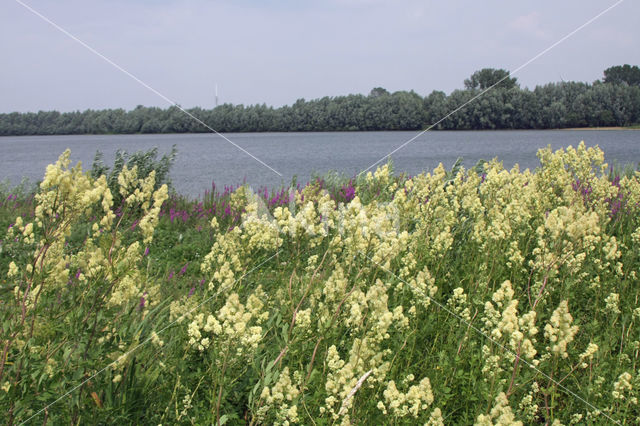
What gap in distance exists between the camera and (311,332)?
2.90m

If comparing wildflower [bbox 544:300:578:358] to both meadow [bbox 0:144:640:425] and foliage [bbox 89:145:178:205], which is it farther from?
foliage [bbox 89:145:178:205]

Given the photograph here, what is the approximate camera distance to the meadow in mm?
2174

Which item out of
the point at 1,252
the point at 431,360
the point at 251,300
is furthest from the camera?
the point at 1,252

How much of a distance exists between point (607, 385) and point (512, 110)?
14.2m

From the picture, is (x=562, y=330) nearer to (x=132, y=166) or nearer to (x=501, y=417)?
(x=501, y=417)

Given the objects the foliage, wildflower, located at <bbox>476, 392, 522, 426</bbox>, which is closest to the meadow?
wildflower, located at <bbox>476, 392, 522, 426</bbox>

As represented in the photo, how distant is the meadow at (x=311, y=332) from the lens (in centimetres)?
217

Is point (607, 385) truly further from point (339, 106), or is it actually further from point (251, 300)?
point (339, 106)

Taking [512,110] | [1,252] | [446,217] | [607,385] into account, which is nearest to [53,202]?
[607,385]

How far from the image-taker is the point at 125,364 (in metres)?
2.43

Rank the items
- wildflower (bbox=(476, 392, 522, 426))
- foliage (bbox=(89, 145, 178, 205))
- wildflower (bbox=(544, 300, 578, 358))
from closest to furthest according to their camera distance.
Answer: wildflower (bbox=(476, 392, 522, 426)), wildflower (bbox=(544, 300, 578, 358)), foliage (bbox=(89, 145, 178, 205))

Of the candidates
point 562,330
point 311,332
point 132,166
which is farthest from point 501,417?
point 132,166

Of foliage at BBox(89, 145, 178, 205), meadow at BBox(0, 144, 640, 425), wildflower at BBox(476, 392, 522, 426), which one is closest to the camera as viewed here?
wildflower at BBox(476, 392, 522, 426)

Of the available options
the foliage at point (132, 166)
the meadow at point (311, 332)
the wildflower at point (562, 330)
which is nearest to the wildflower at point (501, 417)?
the meadow at point (311, 332)
